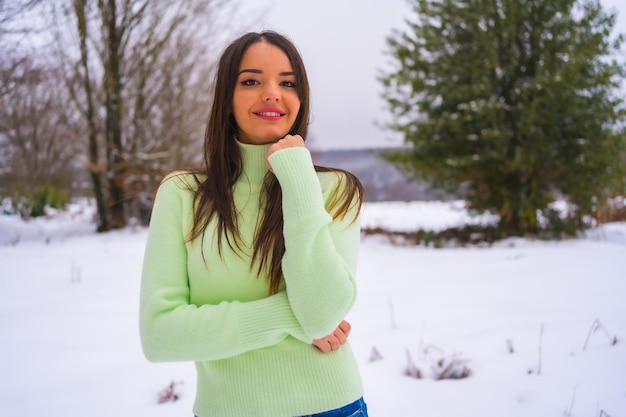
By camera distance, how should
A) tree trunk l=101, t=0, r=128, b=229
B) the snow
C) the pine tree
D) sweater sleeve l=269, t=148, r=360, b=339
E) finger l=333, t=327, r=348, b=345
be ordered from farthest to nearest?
tree trunk l=101, t=0, r=128, b=229
the pine tree
the snow
finger l=333, t=327, r=348, b=345
sweater sleeve l=269, t=148, r=360, b=339

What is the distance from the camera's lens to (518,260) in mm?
6102

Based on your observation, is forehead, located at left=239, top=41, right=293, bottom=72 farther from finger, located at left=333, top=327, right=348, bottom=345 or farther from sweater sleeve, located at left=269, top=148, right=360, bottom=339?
finger, located at left=333, top=327, right=348, bottom=345

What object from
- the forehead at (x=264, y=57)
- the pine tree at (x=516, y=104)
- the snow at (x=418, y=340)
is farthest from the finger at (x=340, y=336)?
the pine tree at (x=516, y=104)

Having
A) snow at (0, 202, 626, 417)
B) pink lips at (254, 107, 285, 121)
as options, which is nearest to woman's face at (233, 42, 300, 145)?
pink lips at (254, 107, 285, 121)

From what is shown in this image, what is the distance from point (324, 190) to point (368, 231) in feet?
28.0

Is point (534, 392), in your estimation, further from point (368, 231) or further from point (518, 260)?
point (368, 231)

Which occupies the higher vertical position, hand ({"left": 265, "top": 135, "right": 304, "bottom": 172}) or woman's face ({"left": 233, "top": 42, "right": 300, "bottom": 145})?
woman's face ({"left": 233, "top": 42, "right": 300, "bottom": 145})

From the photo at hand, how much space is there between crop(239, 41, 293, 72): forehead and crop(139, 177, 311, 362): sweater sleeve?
0.62m

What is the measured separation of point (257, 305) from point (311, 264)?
199mm

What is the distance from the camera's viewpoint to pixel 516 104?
8523mm

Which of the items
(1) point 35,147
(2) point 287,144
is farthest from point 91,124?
(1) point 35,147

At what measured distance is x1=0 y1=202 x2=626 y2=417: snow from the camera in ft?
8.14

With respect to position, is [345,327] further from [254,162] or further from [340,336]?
[254,162]

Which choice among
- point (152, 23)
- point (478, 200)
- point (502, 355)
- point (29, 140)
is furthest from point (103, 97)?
point (29, 140)
